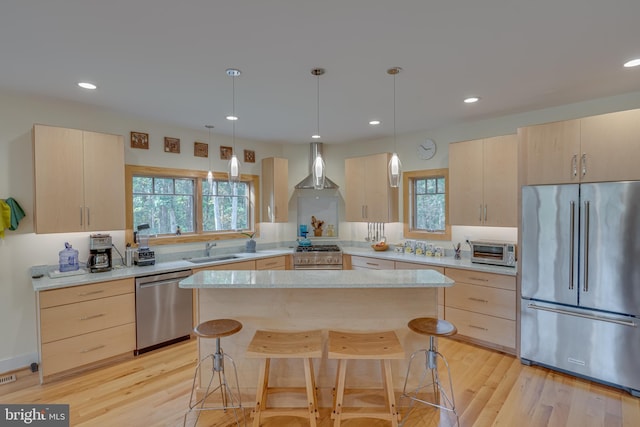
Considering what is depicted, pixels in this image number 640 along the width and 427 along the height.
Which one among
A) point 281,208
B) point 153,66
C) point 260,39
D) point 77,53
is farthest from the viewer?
point 281,208

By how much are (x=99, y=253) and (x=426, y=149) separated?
438 centimetres

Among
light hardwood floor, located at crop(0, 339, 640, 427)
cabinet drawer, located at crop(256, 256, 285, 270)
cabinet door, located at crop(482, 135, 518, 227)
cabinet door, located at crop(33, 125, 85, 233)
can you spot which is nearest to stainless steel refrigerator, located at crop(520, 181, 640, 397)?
light hardwood floor, located at crop(0, 339, 640, 427)

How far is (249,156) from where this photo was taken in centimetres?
518

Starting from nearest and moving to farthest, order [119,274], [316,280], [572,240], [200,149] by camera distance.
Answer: [316,280] → [572,240] → [119,274] → [200,149]

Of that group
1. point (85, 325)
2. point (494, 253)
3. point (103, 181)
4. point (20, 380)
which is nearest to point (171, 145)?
point (103, 181)

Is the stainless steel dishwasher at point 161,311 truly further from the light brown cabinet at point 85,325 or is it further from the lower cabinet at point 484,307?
the lower cabinet at point 484,307

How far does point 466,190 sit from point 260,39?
3.06 metres

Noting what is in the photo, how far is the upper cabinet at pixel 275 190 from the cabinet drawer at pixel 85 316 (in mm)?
2393

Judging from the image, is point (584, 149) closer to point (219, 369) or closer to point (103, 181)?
point (219, 369)

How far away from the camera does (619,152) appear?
282 cm

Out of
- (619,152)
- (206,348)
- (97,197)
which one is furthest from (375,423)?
(97,197)

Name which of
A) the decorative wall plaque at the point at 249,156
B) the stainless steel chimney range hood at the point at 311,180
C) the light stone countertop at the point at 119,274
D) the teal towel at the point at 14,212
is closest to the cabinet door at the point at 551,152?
the stainless steel chimney range hood at the point at 311,180

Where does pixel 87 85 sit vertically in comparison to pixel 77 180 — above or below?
above

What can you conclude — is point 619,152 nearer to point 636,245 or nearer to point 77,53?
point 636,245
